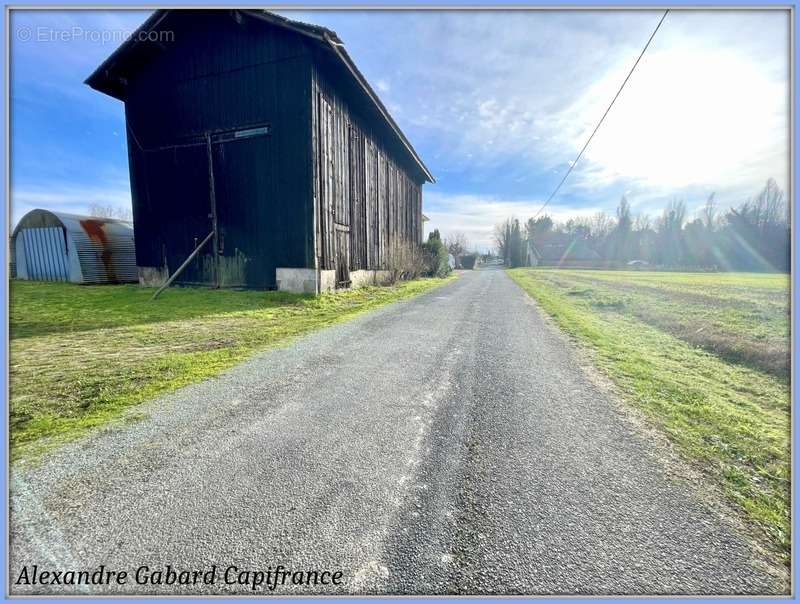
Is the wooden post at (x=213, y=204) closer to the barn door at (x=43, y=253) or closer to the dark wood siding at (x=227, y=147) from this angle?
the dark wood siding at (x=227, y=147)

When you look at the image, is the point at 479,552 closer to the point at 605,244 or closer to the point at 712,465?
the point at 712,465

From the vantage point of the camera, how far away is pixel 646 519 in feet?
5.73

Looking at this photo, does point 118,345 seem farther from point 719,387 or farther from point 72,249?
point 72,249

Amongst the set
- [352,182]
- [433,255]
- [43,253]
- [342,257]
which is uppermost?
[352,182]

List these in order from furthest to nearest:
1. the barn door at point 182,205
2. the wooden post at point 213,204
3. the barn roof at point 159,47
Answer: the barn door at point 182,205, the wooden post at point 213,204, the barn roof at point 159,47

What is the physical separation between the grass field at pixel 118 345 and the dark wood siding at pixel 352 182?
3.78 meters

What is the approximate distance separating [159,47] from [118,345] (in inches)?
533

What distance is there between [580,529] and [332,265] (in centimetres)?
1152

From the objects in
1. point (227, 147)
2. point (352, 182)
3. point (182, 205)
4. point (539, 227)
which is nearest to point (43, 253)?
point (182, 205)

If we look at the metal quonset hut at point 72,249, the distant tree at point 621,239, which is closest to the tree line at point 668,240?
the distant tree at point 621,239

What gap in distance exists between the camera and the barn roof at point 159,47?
1009 centimetres

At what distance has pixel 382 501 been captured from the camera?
183 cm

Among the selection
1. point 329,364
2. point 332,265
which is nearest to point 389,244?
point 332,265

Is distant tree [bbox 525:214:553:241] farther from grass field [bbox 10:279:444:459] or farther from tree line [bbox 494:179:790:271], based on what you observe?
grass field [bbox 10:279:444:459]
